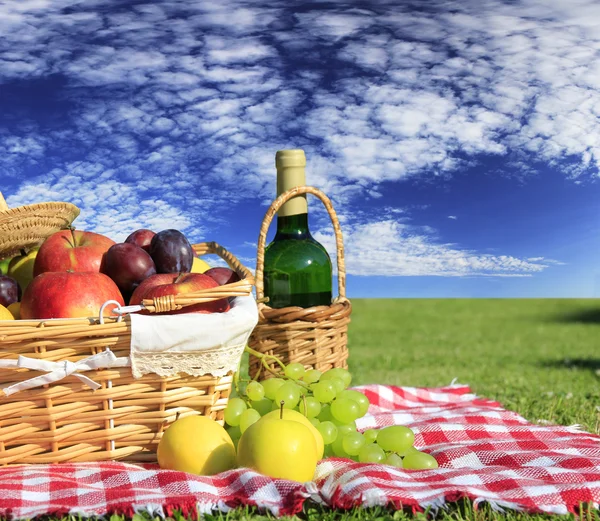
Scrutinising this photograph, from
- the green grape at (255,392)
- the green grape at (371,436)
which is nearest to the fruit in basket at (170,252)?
the green grape at (255,392)

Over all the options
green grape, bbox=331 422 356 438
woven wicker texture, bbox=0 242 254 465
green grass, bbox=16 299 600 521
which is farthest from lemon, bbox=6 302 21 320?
green grape, bbox=331 422 356 438

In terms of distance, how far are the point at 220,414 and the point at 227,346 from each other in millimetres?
269

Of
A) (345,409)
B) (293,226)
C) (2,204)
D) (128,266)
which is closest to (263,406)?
(345,409)

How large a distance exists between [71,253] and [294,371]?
0.81m

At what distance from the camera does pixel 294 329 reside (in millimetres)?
2514

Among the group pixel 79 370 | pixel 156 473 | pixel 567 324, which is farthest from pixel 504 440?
pixel 567 324

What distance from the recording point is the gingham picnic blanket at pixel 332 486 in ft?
5.50

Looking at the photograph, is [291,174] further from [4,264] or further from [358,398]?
[4,264]

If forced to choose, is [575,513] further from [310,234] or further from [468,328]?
[468,328]

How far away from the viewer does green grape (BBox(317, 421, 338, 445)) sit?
82.6 inches

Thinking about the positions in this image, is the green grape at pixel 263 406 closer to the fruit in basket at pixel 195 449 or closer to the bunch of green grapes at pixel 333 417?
the bunch of green grapes at pixel 333 417

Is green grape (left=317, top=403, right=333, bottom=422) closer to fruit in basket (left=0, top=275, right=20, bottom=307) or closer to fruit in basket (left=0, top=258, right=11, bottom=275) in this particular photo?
fruit in basket (left=0, top=275, right=20, bottom=307)

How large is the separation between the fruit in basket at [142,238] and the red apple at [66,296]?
36cm

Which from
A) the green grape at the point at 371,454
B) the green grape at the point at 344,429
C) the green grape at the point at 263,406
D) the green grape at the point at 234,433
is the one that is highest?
the green grape at the point at 263,406
